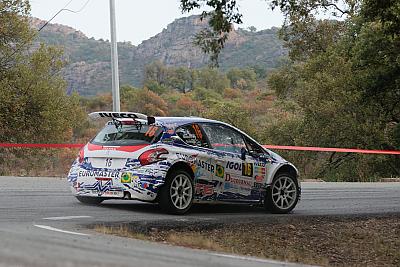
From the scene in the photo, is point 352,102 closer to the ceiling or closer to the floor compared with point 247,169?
closer to the ceiling

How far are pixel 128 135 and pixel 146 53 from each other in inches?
5518

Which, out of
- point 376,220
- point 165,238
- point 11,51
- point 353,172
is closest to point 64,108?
point 11,51

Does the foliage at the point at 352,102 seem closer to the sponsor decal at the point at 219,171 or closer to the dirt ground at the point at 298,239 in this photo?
the dirt ground at the point at 298,239

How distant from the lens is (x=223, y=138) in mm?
12039

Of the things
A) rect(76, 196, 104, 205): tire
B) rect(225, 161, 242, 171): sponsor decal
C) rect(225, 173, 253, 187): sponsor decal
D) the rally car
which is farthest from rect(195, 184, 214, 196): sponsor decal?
rect(76, 196, 104, 205): tire

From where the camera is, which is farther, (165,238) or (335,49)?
(335,49)

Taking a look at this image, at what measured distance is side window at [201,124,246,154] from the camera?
467 inches

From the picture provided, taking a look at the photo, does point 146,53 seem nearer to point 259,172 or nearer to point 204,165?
point 259,172

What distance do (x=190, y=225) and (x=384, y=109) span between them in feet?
89.9

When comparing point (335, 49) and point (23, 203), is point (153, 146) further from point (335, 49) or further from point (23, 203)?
point (335, 49)

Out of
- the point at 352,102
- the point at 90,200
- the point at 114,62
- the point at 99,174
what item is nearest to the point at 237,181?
the point at 99,174

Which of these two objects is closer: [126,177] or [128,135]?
[126,177]

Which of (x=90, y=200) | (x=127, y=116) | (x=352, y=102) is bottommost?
(x=90, y=200)

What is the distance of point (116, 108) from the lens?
75.9 feet
